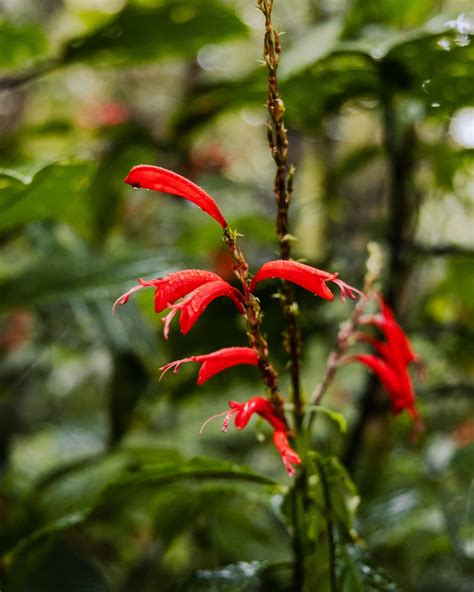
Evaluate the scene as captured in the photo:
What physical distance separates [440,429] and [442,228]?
650mm

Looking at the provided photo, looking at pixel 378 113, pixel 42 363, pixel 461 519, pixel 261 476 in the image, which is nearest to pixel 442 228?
pixel 378 113

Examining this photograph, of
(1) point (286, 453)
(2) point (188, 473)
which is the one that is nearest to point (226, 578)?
(2) point (188, 473)

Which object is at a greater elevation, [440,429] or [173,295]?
[173,295]

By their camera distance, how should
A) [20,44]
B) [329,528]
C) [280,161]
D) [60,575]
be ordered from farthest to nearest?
[20,44] < [60,575] < [329,528] < [280,161]

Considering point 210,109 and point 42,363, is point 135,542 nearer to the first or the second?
point 42,363

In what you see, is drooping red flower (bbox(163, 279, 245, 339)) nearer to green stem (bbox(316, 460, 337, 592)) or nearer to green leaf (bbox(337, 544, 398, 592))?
green stem (bbox(316, 460, 337, 592))

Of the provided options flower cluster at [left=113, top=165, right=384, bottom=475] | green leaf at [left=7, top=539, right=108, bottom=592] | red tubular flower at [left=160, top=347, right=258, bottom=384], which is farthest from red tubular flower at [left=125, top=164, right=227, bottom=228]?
green leaf at [left=7, top=539, right=108, bottom=592]

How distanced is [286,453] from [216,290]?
0.16m

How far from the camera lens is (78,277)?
0.95 meters

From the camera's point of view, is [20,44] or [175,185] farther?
[20,44]

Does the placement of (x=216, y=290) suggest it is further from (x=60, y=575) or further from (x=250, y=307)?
(x=60, y=575)

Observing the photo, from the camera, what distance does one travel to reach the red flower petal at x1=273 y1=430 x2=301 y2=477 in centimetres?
51

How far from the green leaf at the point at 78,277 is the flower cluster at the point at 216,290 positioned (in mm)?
401

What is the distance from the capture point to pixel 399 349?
71 cm
